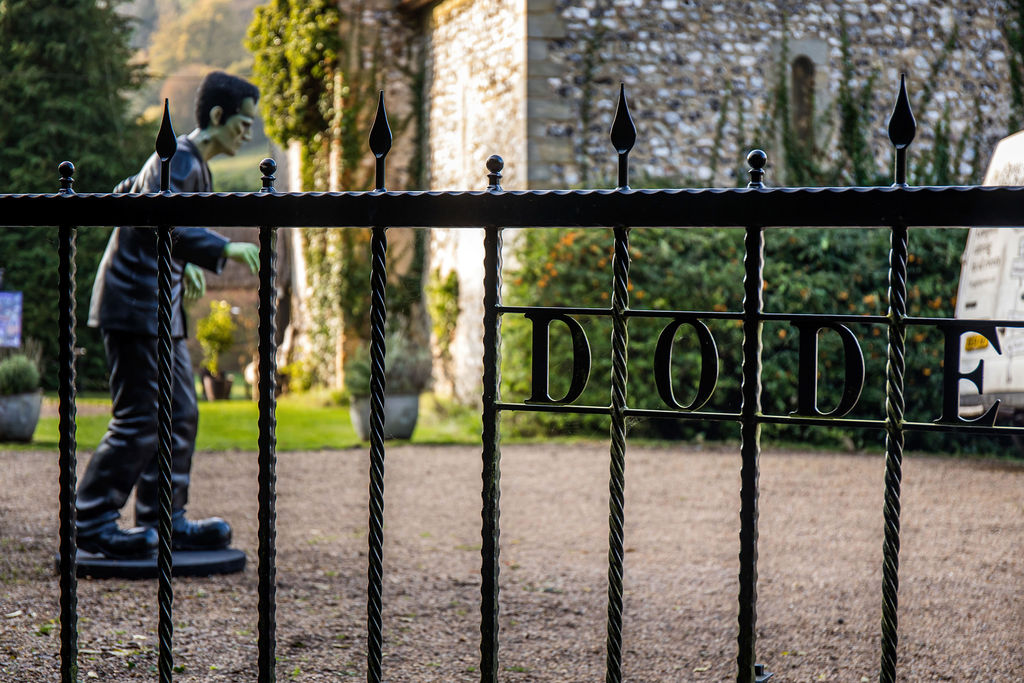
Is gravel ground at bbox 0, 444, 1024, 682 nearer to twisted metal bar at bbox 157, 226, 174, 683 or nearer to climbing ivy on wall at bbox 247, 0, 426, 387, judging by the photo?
twisted metal bar at bbox 157, 226, 174, 683

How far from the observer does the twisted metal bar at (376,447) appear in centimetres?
220

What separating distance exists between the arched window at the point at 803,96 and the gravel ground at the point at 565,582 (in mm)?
5259

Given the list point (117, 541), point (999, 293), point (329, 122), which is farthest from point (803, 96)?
point (117, 541)

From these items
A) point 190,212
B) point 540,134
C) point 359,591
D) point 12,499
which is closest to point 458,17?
point 540,134

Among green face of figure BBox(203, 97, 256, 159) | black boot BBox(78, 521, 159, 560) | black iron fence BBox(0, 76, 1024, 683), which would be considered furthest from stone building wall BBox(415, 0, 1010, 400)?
black iron fence BBox(0, 76, 1024, 683)

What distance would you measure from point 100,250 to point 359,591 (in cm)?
1415

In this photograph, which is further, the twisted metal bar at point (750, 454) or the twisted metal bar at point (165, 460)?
the twisted metal bar at point (165, 460)

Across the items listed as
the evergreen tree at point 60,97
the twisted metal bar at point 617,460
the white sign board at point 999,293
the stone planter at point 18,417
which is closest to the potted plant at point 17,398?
the stone planter at point 18,417

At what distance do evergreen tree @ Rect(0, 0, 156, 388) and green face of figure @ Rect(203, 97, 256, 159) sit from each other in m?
13.0

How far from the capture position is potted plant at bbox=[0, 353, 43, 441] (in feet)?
29.5

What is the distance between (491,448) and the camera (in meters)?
2.19

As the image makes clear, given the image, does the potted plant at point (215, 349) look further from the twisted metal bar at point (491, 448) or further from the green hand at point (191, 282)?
the twisted metal bar at point (491, 448)

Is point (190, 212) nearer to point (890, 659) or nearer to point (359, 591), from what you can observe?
point (890, 659)

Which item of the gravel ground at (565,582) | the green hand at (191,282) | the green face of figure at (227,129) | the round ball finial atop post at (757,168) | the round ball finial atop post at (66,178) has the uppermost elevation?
the green face of figure at (227,129)
